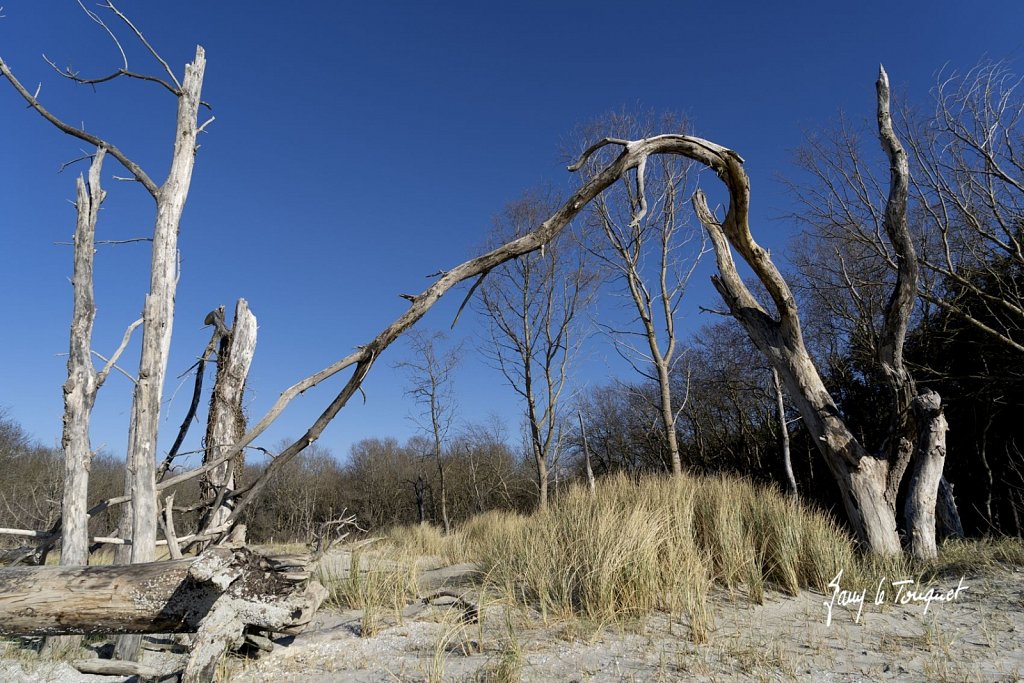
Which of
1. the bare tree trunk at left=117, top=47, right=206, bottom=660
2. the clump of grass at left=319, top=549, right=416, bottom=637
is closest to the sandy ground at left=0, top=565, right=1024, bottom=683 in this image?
the clump of grass at left=319, top=549, right=416, bottom=637

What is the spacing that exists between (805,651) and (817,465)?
16.1m

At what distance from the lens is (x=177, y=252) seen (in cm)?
415

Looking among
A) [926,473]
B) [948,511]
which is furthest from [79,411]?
[948,511]

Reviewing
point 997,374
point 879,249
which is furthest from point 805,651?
point 997,374

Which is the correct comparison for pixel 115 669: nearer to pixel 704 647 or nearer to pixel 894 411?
pixel 704 647

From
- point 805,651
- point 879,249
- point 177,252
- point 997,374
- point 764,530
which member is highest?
point 879,249

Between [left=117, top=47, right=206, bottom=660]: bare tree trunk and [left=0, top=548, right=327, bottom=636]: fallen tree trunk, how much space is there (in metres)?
1.11

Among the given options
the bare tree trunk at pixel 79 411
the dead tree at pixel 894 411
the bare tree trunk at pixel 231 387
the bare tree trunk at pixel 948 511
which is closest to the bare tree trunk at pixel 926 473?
the dead tree at pixel 894 411

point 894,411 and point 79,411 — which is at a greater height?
point 79,411

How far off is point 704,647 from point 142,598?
2.86 metres

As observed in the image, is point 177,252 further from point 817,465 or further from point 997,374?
point 817,465

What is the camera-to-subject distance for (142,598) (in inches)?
101

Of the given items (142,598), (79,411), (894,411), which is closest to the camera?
(142,598)

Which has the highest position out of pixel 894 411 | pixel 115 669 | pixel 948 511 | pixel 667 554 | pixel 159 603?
pixel 894 411
